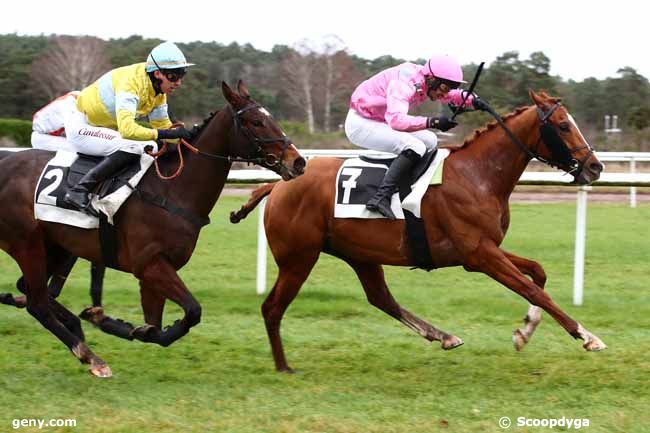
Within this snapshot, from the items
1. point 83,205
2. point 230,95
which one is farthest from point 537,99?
point 83,205

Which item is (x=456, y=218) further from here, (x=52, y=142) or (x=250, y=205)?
(x=52, y=142)

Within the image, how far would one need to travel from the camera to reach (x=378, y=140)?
252 inches

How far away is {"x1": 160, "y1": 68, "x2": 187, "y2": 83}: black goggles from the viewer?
5766 mm

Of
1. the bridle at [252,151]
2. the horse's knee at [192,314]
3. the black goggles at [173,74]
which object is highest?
the black goggles at [173,74]

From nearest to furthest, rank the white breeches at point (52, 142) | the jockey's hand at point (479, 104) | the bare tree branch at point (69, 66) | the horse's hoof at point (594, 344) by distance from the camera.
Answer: the horse's hoof at point (594, 344), the jockey's hand at point (479, 104), the white breeches at point (52, 142), the bare tree branch at point (69, 66)

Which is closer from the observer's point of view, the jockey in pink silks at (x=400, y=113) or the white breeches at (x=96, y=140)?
the white breeches at (x=96, y=140)

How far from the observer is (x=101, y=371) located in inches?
227

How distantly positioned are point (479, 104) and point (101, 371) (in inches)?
123

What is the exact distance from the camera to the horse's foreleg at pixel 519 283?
5484 millimetres

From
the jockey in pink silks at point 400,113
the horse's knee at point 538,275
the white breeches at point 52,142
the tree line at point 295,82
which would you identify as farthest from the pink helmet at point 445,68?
the tree line at point 295,82

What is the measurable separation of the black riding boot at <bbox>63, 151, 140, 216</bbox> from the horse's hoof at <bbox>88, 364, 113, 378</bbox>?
95cm

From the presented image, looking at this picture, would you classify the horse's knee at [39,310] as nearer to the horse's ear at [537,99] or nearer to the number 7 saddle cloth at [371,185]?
the number 7 saddle cloth at [371,185]

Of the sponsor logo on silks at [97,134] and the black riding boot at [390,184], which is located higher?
the sponsor logo on silks at [97,134]

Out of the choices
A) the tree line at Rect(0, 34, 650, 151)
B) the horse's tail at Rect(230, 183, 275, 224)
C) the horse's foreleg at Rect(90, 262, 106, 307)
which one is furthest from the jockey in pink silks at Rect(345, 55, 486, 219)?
the tree line at Rect(0, 34, 650, 151)
